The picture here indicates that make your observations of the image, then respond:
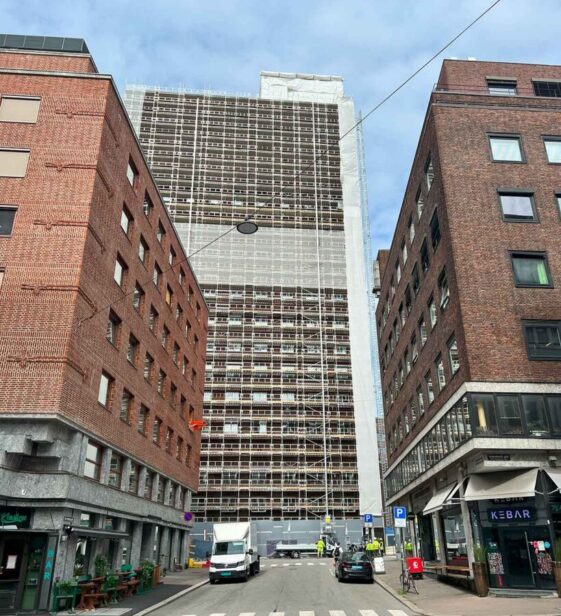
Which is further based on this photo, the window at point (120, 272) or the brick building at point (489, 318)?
the window at point (120, 272)

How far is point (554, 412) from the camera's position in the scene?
21.5 meters

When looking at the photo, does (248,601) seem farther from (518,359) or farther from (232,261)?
(232,261)

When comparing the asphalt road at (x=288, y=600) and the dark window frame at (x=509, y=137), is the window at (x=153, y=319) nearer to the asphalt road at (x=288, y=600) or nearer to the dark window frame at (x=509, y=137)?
the asphalt road at (x=288, y=600)

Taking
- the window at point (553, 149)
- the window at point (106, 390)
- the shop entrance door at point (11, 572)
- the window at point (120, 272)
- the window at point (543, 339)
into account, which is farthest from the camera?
the window at point (553, 149)

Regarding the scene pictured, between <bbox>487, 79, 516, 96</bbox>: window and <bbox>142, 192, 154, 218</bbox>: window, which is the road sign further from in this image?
<bbox>487, 79, 516, 96</bbox>: window

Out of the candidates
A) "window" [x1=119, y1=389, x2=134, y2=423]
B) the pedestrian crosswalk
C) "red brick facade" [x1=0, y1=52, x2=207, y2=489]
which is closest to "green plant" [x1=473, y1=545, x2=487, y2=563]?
the pedestrian crosswalk

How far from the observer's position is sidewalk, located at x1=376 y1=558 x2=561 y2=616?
51.6 ft

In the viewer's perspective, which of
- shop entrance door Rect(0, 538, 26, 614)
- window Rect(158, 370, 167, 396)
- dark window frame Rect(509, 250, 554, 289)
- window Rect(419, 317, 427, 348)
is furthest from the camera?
window Rect(158, 370, 167, 396)

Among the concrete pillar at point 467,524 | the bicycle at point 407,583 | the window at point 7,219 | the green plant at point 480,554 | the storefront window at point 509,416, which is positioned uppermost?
the window at point 7,219

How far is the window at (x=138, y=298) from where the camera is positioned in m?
28.9

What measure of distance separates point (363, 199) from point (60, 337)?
73909 millimetres

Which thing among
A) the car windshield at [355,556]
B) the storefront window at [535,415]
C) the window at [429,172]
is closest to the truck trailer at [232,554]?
the car windshield at [355,556]

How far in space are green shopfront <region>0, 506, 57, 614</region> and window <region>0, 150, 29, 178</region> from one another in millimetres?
12967

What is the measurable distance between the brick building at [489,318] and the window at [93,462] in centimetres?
1451
